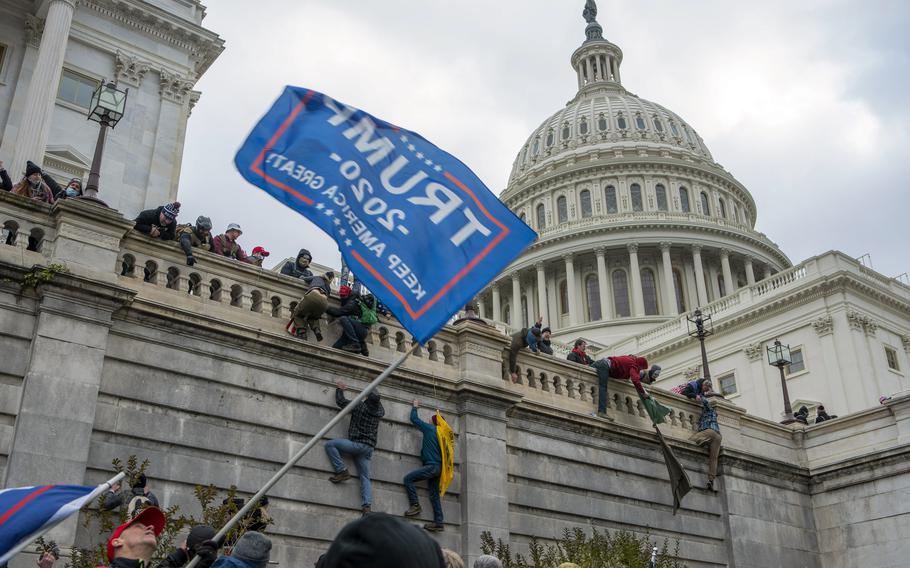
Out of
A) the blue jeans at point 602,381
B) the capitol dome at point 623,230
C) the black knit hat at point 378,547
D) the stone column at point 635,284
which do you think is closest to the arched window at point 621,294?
the capitol dome at point 623,230

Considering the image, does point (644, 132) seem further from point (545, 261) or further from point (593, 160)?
point (545, 261)

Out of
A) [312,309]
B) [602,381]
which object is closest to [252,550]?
[312,309]

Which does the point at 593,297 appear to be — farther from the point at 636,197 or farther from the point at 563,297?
the point at 636,197

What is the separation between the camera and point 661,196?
90312mm

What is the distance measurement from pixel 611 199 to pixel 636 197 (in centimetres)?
237

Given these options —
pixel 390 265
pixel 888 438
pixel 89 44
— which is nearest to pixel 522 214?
pixel 89 44

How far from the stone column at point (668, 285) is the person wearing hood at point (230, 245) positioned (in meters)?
66.8

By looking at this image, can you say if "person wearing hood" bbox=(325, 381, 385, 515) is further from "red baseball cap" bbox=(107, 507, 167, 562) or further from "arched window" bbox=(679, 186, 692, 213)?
"arched window" bbox=(679, 186, 692, 213)

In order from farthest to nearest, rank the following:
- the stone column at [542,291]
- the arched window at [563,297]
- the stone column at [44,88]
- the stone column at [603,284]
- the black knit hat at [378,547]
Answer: the arched window at [563,297], the stone column at [542,291], the stone column at [603,284], the stone column at [44,88], the black knit hat at [378,547]

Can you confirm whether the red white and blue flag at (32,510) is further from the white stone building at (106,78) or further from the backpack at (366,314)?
the white stone building at (106,78)

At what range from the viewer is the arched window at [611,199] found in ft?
292

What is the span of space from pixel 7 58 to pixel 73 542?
2270 cm

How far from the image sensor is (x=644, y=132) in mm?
97938

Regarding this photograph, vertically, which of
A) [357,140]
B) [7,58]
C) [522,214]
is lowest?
[357,140]
